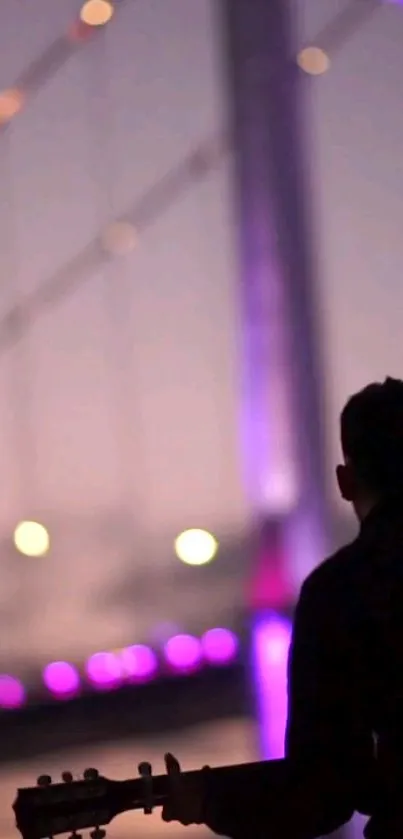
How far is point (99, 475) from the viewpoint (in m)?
3.00

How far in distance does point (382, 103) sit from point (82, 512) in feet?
4.13

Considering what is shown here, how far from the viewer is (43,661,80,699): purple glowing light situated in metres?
3.10

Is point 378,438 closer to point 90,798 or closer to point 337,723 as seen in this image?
point 337,723

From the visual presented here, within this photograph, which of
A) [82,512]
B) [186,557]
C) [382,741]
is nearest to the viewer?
[382,741]

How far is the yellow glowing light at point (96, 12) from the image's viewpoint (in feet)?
10.2

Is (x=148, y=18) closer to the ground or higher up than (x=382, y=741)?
higher up

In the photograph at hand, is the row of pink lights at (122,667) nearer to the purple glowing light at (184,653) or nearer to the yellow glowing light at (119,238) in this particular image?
the purple glowing light at (184,653)

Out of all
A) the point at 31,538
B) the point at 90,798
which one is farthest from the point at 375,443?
the point at 31,538

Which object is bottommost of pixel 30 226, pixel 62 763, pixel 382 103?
pixel 62 763

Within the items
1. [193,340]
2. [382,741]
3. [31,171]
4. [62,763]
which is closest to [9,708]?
[62,763]

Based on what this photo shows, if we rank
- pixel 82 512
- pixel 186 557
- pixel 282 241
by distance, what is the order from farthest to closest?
1. pixel 186 557
2. pixel 82 512
3. pixel 282 241

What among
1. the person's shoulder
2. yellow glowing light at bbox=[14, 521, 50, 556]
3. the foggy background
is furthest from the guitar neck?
yellow glowing light at bbox=[14, 521, 50, 556]

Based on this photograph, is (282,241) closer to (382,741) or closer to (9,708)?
(9,708)

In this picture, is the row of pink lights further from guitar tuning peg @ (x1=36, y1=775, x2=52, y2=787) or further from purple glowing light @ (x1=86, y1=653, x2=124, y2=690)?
guitar tuning peg @ (x1=36, y1=775, x2=52, y2=787)
